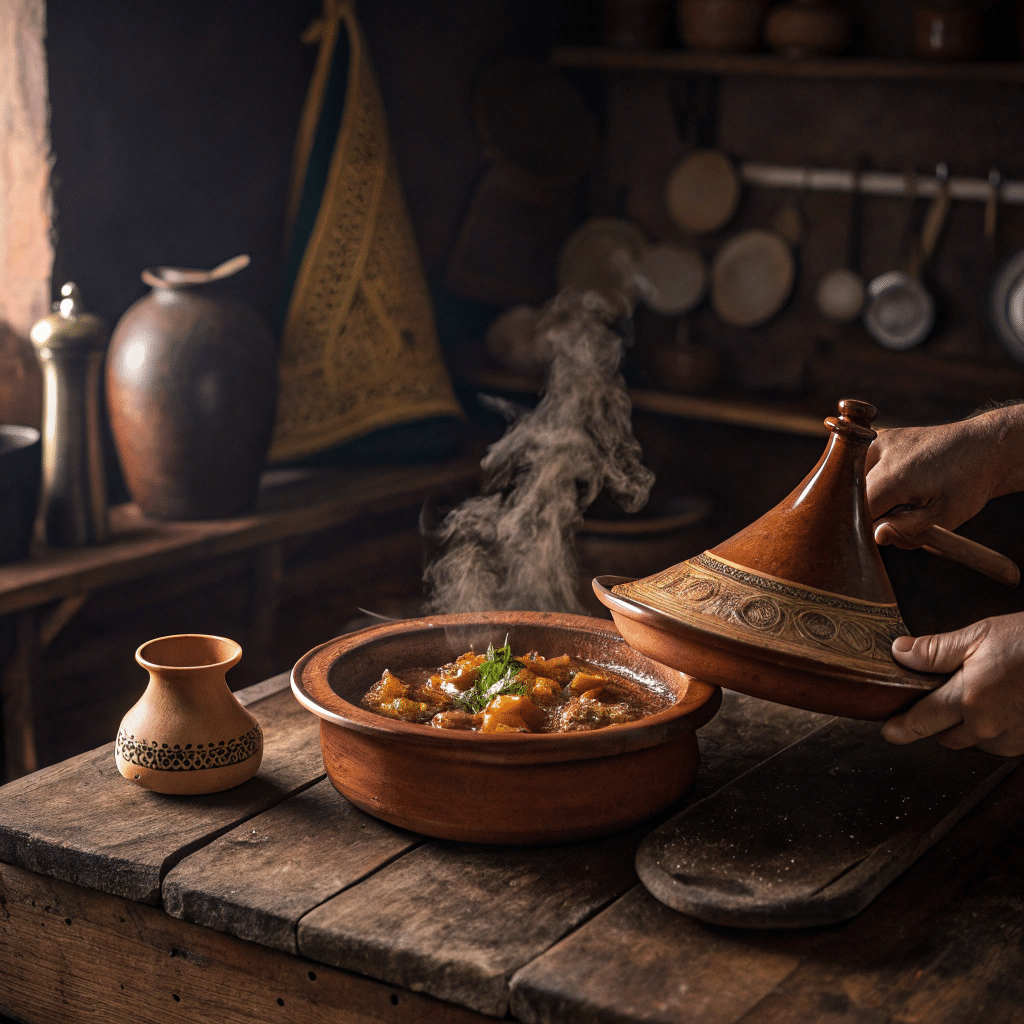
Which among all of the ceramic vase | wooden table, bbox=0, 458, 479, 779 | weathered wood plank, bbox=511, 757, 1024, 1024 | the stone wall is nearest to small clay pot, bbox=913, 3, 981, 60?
wooden table, bbox=0, 458, 479, 779

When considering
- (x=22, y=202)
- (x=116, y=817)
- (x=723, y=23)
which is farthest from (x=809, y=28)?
(x=116, y=817)

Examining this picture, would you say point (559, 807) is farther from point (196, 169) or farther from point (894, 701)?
point (196, 169)

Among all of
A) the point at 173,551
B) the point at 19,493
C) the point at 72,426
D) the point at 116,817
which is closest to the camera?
the point at 116,817

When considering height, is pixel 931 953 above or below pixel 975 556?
below

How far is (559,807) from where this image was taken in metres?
1.40

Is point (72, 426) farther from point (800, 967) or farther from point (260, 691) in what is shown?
point (800, 967)

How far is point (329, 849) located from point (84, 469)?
1.75 m

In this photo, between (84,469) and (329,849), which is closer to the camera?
(329,849)

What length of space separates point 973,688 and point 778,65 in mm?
3137

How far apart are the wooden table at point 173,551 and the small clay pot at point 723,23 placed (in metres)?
1.69

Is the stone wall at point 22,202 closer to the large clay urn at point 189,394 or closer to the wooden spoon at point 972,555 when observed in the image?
the large clay urn at point 189,394

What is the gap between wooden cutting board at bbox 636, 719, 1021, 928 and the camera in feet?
4.21

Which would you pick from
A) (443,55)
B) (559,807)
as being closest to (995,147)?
(443,55)

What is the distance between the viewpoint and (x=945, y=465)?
6.03 ft
